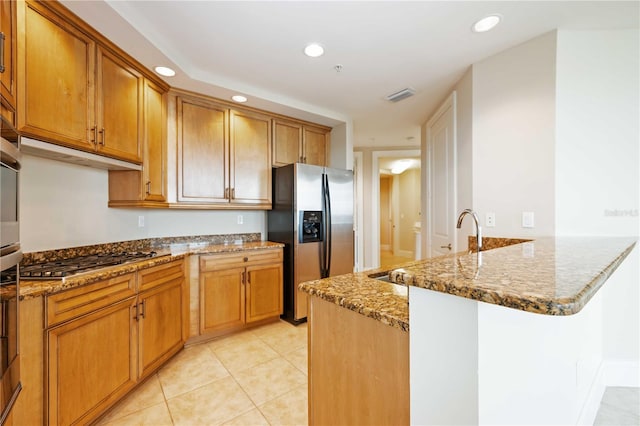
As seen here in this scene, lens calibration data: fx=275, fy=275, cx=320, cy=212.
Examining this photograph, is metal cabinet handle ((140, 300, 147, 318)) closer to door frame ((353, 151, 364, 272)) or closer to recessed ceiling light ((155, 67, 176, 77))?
recessed ceiling light ((155, 67, 176, 77))

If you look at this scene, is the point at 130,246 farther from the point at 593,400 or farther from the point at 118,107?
the point at 593,400

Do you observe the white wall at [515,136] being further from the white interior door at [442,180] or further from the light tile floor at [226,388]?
the light tile floor at [226,388]

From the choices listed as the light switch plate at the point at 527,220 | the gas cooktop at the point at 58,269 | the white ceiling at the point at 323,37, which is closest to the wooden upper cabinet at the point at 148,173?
the white ceiling at the point at 323,37

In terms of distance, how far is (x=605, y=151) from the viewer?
1.84 m

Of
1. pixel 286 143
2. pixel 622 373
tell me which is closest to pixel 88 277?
pixel 286 143

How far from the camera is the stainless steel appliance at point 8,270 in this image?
94cm

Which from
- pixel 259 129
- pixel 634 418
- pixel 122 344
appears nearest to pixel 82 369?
pixel 122 344

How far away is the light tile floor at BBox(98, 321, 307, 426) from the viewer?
1.62 metres

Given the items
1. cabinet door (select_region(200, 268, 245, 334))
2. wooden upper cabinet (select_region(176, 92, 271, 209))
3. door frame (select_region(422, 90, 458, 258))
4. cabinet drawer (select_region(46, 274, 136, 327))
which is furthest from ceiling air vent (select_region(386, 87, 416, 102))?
cabinet drawer (select_region(46, 274, 136, 327))

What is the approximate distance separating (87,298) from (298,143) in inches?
98.1

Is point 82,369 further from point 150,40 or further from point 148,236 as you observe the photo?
point 150,40

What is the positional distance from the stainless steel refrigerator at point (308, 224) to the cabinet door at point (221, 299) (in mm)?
530

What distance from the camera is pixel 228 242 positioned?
10.2 feet

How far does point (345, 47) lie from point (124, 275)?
A: 2.20 m
